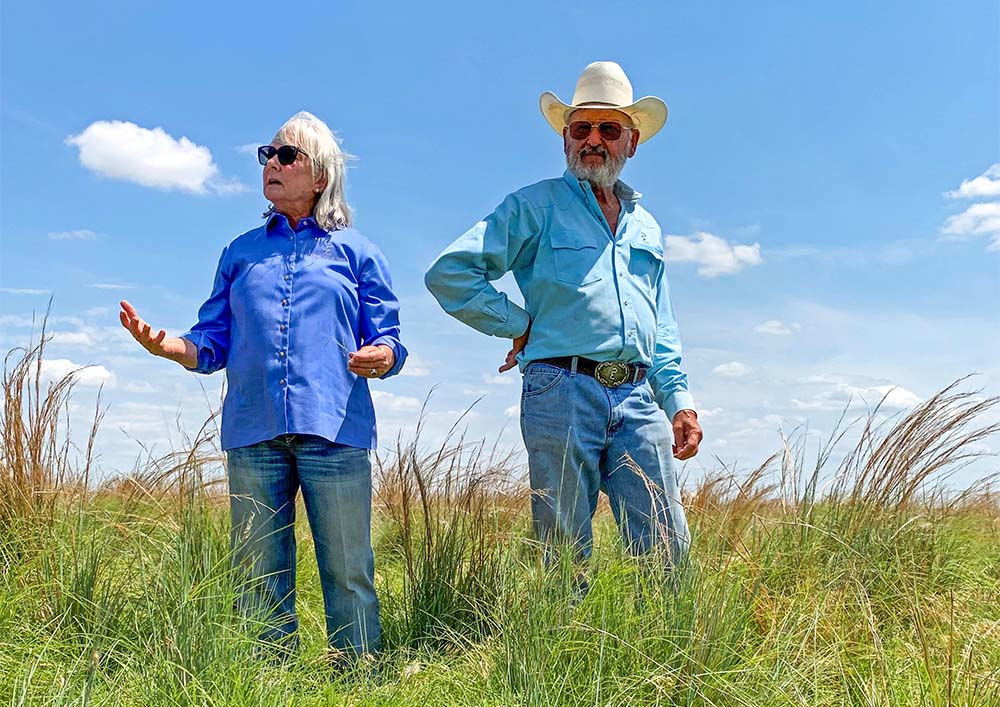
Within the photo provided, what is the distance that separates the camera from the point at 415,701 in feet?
9.58

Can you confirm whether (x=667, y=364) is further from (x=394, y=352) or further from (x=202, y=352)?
(x=202, y=352)

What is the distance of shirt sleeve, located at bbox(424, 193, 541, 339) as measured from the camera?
357 cm

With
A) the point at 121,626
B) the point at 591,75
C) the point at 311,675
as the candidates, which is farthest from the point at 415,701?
the point at 591,75

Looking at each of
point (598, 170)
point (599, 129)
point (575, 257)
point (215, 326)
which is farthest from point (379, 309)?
point (599, 129)

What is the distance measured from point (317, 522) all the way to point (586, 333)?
46.7 inches

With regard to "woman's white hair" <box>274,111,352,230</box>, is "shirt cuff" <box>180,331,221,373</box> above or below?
below

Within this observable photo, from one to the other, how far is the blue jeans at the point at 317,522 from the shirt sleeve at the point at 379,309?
379 millimetres

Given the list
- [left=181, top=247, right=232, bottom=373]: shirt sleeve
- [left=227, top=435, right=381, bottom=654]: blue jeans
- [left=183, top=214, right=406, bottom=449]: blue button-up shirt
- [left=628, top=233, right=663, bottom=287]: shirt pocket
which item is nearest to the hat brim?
[left=628, top=233, right=663, bottom=287]: shirt pocket

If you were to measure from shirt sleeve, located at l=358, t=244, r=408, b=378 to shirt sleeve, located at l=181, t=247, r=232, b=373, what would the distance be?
54 centimetres

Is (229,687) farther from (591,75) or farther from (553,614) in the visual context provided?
(591,75)

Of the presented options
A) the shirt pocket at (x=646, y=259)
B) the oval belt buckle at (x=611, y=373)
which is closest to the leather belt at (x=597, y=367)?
the oval belt buckle at (x=611, y=373)

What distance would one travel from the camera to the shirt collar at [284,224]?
3615mm

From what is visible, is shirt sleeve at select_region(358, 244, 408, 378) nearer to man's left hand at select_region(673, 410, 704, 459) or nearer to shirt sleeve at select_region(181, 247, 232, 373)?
shirt sleeve at select_region(181, 247, 232, 373)

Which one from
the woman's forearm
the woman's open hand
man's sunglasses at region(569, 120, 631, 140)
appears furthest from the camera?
man's sunglasses at region(569, 120, 631, 140)
